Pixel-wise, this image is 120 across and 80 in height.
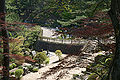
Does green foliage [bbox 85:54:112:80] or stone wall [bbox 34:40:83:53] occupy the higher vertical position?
green foliage [bbox 85:54:112:80]

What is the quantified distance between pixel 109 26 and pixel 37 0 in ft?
100

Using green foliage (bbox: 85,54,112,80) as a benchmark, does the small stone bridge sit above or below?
below

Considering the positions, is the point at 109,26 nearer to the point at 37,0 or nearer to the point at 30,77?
the point at 30,77

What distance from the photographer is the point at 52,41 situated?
66.2 feet

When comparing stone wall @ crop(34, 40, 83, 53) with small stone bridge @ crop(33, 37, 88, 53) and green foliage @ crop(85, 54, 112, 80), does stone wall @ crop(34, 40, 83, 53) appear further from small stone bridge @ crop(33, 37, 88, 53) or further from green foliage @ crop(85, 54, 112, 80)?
green foliage @ crop(85, 54, 112, 80)

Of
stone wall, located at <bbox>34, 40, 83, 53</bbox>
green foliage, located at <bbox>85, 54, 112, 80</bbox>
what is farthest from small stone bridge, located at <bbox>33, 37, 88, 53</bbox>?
green foliage, located at <bbox>85, 54, 112, 80</bbox>

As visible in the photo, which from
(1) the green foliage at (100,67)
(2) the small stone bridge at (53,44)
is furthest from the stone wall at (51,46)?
(1) the green foliage at (100,67)

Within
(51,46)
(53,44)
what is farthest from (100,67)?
(51,46)

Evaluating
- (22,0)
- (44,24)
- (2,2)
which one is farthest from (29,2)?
(2,2)

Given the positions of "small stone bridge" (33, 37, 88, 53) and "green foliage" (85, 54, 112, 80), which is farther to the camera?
"small stone bridge" (33, 37, 88, 53)

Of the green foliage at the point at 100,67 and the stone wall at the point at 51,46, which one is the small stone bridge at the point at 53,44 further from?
the green foliage at the point at 100,67

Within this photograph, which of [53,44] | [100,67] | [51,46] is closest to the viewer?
[100,67]

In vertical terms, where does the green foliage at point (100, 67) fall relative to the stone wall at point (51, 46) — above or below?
above

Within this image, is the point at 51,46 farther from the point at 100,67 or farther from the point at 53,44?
the point at 100,67
